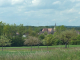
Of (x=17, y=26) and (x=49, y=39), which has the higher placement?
(x=17, y=26)


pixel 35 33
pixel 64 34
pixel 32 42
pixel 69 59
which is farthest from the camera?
pixel 35 33

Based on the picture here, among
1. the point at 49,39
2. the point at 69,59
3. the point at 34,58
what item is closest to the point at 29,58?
the point at 34,58

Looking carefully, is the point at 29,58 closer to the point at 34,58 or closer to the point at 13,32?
the point at 34,58

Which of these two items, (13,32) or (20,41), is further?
(13,32)

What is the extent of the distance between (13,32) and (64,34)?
38435 millimetres

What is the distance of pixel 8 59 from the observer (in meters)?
8.52

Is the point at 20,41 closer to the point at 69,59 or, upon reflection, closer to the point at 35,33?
the point at 35,33

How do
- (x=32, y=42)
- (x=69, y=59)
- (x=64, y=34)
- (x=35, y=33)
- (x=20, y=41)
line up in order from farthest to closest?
(x=35, y=33)
(x=20, y=41)
(x=64, y=34)
(x=32, y=42)
(x=69, y=59)

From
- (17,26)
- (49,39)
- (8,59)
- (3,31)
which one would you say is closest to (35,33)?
(17,26)

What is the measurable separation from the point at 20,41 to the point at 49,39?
88.8 feet

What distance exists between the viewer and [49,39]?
4247 cm

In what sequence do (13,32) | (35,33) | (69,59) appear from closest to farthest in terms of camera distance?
(69,59)
(13,32)
(35,33)

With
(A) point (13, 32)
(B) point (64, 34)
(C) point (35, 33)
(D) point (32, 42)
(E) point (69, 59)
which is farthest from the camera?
(C) point (35, 33)

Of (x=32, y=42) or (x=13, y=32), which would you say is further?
(x=13, y=32)
